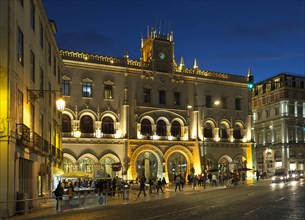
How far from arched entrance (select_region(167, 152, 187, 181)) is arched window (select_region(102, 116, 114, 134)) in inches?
358

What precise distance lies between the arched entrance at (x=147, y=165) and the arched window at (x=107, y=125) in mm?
5156

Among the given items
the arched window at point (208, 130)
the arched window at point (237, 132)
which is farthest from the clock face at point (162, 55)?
the arched window at point (237, 132)

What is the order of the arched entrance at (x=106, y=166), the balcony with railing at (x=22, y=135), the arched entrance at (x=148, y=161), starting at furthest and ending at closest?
the arched entrance at (x=148, y=161)
the arched entrance at (x=106, y=166)
the balcony with railing at (x=22, y=135)

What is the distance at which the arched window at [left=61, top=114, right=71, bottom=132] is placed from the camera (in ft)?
179

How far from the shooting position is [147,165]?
197ft

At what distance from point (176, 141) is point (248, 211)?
133 feet

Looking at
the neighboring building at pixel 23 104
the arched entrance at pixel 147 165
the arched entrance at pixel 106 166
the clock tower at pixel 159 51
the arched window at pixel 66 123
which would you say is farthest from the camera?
the clock tower at pixel 159 51

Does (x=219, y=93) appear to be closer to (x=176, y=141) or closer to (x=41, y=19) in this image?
(x=176, y=141)

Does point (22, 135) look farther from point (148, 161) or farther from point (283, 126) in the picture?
point (283, 126)


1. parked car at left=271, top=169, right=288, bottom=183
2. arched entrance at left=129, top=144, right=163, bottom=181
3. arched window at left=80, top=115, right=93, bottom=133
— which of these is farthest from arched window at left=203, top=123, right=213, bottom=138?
arched window at left=80, top=115, right=93, bottom=133

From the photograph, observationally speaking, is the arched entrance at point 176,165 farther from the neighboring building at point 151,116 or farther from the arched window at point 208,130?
the arched window at point 208,130

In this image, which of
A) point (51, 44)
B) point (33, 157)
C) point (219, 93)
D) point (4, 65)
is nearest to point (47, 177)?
point (33, 157)

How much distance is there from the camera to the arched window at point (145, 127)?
197ft

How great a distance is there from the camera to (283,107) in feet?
294
